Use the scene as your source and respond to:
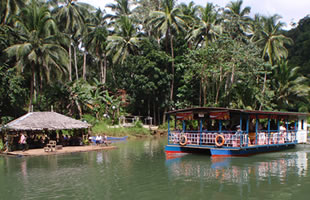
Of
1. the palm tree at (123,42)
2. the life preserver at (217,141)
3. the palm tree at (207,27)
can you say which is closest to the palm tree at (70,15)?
the palm tree at (123,42)

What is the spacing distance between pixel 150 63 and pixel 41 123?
1815cm

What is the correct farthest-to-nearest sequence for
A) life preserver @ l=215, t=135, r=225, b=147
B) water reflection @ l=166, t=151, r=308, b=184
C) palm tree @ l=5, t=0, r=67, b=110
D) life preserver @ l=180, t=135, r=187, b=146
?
1. palm tree @ l=5, t=0, r=67, b=110
2. life preserver @ l=180, t=135, r=187, b=146
3. life preserver @ l=215, t=135, r=225, b=147
4. water reflection @ l=166, t=151, r=308, b=184

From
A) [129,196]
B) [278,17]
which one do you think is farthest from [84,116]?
[278,17]

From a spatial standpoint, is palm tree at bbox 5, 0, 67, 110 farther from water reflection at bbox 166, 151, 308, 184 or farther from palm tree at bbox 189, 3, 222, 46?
palm tree at bbox 189, 3, 222, 46

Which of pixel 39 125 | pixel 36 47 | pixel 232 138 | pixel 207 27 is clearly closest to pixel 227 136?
pixel 232 138

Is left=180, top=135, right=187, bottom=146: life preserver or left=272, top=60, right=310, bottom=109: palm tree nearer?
left=180, top=135, right=187, bottom=146: life preserver

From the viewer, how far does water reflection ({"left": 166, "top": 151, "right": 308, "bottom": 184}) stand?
12.9 m

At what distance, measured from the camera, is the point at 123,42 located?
39.6 metres

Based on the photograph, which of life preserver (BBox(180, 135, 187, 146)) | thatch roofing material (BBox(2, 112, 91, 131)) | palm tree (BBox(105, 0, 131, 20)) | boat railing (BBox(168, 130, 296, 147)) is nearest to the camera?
boat railing (BBox(168, 130, 296, 147))

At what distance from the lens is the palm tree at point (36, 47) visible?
26172 mm

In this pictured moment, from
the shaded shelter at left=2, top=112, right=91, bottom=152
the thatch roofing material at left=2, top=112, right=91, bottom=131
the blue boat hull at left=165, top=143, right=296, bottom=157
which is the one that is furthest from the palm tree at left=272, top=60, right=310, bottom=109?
the thatch roofing material at left=2, top=112, right=91, bottom=131

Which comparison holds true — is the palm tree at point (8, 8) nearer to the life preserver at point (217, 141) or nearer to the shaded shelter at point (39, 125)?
the shaded shelter at point (39, 125)

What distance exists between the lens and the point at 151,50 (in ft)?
124

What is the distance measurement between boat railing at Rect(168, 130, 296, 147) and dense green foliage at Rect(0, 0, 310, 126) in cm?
1308
